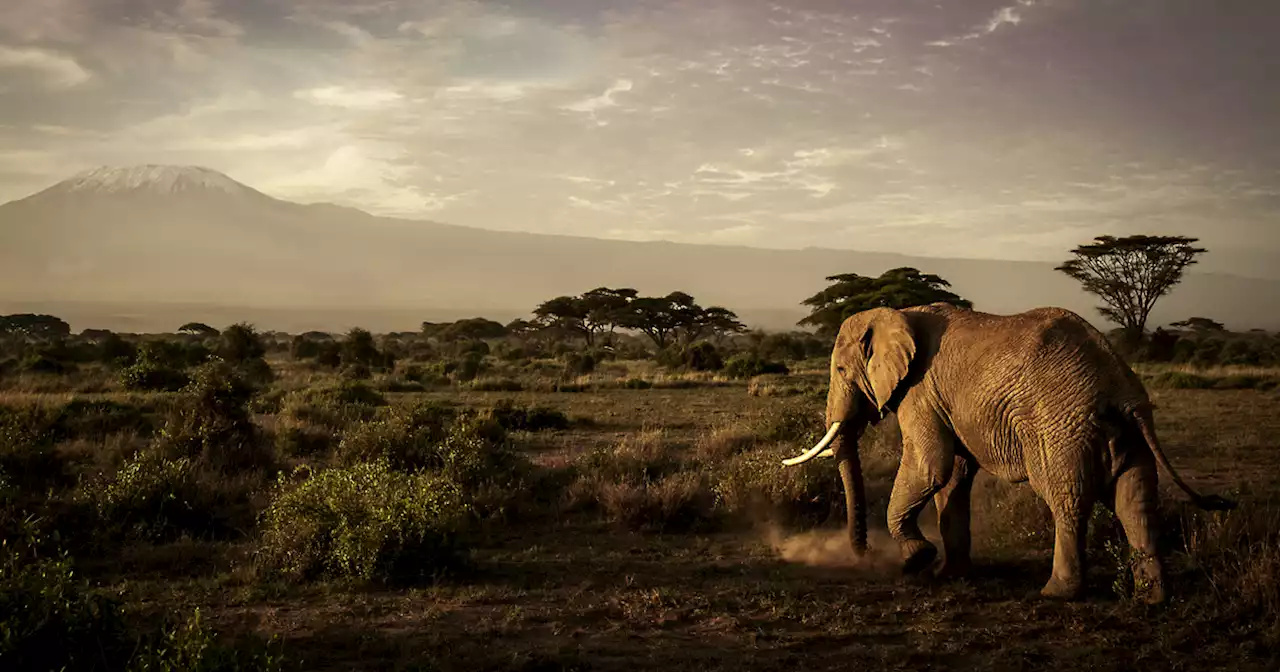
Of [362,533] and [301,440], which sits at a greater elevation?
[362,533]

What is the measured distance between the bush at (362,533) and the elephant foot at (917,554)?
11.7 feet

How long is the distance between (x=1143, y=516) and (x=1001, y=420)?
3.52 feet

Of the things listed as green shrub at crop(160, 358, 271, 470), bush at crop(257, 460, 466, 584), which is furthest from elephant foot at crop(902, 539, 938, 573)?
green shrub at crop(160, 358, 271, 470)

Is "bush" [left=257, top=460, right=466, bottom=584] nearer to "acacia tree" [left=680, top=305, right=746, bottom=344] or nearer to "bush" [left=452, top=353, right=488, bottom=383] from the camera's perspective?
"bush" [left=452, top=353, right=488, bottom=383]

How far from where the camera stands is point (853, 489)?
734cm

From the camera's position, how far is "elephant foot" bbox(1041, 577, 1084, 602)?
590 centimetres

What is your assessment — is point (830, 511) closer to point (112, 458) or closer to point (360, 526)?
point (360, 526)

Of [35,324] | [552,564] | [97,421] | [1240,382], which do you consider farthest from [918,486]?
[35,324]

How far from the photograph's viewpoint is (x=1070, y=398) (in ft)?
18.7

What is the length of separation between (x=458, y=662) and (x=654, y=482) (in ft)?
16.6

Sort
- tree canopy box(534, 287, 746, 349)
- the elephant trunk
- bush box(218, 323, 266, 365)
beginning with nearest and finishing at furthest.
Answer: the elephant trunk, bush box(218, 323, 266, 365), tree canopy box(534, 287, 746, 349)

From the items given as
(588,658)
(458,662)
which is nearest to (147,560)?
Answer: (458,662)

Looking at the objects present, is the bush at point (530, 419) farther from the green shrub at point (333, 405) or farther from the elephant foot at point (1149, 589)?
the elephant foot at point (1149, 589)

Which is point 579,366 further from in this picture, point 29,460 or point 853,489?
point 853,489
